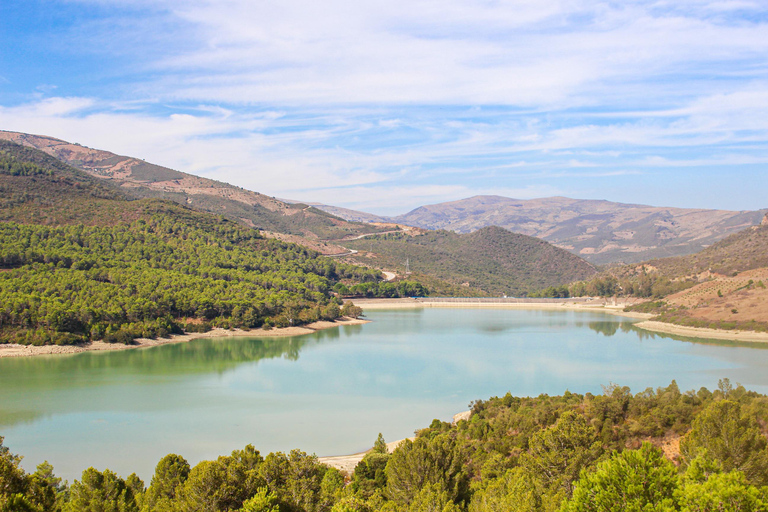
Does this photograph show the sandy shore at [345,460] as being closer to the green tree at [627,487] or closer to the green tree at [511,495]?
the green tree at [511,495]

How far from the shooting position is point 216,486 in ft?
37.8

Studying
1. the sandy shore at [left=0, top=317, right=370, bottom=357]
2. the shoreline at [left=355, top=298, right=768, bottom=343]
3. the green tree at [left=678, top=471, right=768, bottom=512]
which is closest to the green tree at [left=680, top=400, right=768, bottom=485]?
the green tree at [left=678, top=471, right=768, bottom=512]

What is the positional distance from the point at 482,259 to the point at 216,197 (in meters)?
68.6

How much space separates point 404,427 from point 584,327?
4870 cm

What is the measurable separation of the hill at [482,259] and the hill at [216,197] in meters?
16.7

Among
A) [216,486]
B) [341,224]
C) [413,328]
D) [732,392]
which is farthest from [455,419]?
[341,224]

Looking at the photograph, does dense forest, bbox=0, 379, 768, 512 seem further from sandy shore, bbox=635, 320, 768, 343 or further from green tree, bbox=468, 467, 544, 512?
sandy shore, bbox=635, 320, 768, 343

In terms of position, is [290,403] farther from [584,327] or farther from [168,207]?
[168,207]

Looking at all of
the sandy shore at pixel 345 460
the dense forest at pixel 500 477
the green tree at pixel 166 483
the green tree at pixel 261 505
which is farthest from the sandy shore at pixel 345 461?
the green tree at pixel 261 505

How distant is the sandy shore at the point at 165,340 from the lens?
43.6 metres

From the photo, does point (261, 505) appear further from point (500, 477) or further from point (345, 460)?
point (345, 460)

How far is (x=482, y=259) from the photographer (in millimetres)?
138875

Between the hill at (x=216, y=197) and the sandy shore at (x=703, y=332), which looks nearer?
the sandy shore at (x=703, y=332)

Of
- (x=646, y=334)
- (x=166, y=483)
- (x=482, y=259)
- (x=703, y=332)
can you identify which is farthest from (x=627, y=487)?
(x=482, y=259)
